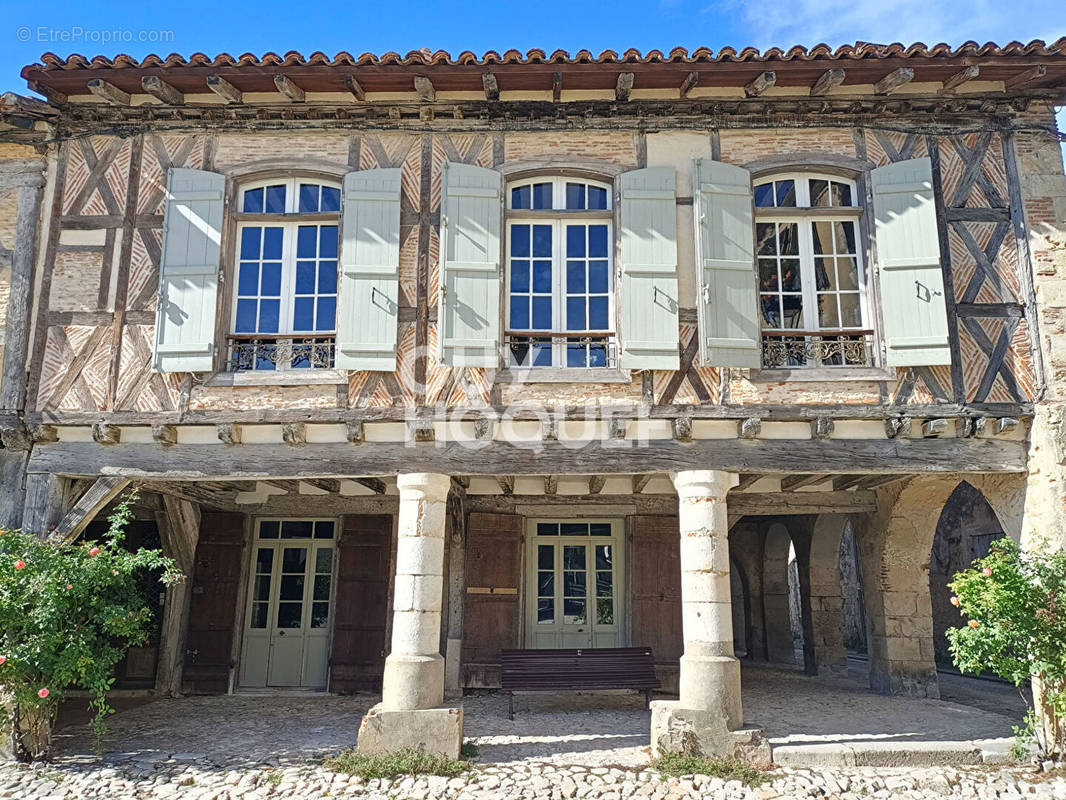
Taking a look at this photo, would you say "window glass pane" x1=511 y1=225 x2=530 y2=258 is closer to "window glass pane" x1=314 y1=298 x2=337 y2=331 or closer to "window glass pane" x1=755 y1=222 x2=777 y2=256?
"window glass pane" x1=314 y1=298 x2=337 y2=331

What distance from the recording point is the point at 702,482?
6230 mm

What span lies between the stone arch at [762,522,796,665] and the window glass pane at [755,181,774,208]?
6466 millimetres

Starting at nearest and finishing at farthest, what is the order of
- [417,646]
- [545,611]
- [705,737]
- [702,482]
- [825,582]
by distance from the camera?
1. [705,737]
2. [417,646]
3. [702,482]
4. [545,611]
5. [825,582]

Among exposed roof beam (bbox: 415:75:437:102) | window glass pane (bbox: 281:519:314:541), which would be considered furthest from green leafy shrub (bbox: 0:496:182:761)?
exposed roof beam (bbox: 415:75:437:102)

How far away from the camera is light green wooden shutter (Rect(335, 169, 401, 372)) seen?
20.9 feet

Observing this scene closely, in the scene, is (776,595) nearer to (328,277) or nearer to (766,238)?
(766,238)

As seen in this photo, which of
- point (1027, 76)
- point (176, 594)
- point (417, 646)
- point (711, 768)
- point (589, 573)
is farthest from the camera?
point (589, 573)

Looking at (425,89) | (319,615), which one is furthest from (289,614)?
(425,89)

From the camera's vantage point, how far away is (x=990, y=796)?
518 cm

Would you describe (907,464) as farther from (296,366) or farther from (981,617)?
(296,366)

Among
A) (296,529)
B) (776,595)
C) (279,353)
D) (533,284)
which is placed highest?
(533,284)

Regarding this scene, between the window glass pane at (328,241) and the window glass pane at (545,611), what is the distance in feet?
15.6

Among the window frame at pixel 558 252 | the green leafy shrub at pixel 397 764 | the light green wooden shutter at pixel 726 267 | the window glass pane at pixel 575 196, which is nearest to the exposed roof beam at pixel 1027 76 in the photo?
the light green wooden shutter at pixel 726 267

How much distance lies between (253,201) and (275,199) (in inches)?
7.5
